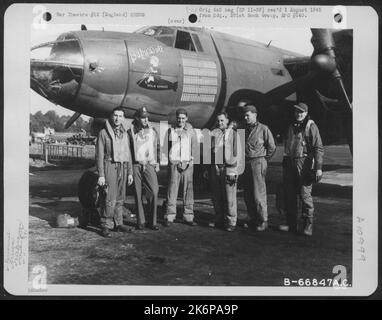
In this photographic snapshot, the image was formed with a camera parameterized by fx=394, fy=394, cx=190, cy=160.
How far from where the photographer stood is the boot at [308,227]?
5.27 metres

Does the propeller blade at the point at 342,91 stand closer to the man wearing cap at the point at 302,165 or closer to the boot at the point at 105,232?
the man wearing cap at the point at 302,165

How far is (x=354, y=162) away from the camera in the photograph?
5.34 metres

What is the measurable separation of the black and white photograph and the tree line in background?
2cm

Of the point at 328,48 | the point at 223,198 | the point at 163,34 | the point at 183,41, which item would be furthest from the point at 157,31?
the point at 223,198

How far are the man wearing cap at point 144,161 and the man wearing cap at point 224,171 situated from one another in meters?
0.78

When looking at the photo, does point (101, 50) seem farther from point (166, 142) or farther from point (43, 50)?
point (166, 142)

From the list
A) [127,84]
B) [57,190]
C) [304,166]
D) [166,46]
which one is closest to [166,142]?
[127,84]

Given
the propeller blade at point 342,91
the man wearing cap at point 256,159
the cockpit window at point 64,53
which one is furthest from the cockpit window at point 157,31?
the propeller blade at point 342,91

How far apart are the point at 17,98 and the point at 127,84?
1493 millimetres

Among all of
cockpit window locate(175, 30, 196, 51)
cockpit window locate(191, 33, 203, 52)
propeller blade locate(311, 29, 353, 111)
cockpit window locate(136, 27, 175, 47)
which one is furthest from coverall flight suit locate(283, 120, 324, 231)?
cockpit window locate(136, 27, 175, 47)

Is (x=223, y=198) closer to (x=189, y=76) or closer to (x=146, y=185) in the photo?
(x=146, y=185)

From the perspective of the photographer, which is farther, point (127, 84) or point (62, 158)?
point (62, 158)

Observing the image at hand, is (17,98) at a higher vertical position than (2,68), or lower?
lower
